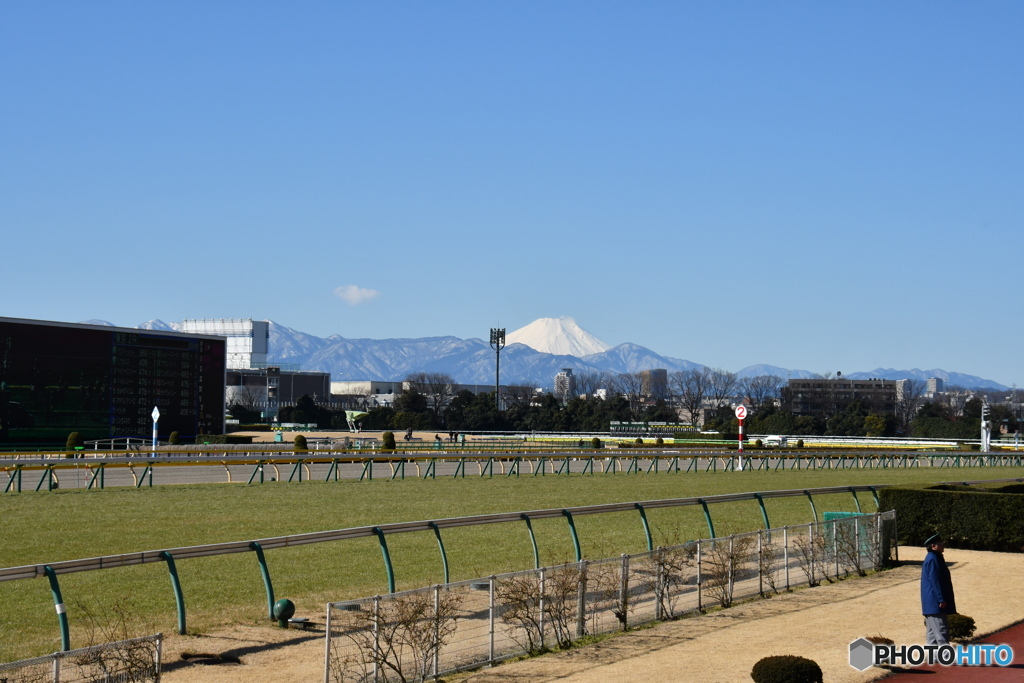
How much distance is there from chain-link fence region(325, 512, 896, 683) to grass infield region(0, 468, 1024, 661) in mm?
1329

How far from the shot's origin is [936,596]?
11.1 m

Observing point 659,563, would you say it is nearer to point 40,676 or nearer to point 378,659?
point 378,659

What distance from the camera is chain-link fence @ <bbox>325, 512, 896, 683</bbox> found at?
9797 mm

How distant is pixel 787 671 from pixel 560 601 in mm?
2890

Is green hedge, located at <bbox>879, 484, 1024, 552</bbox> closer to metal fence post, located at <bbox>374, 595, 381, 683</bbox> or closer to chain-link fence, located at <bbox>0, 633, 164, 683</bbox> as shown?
metal fence post, located at <bbox>374, 595, 381, 683</bbox>

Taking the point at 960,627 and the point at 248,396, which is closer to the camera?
the point at 960,627

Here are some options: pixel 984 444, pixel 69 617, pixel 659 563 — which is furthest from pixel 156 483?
pixel 984 444

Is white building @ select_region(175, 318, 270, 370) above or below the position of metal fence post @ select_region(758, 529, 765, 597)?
above

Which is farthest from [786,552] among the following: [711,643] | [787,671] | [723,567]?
→ [787,671]

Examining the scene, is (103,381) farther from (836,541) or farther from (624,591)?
(624,591)

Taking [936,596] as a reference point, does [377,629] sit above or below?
below

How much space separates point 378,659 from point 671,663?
3.27 meters

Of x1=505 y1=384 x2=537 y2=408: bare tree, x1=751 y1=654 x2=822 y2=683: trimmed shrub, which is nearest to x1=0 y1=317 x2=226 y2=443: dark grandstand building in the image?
x1=751 y1=654 x2=822 y2=683: trimmed shrub

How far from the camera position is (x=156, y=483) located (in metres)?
34.7
